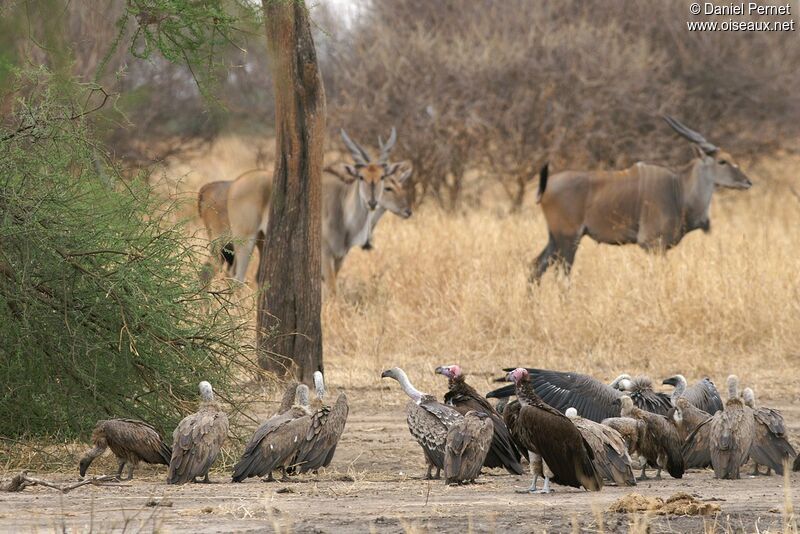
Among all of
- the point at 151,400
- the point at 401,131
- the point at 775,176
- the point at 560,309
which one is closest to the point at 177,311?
the point at 151,400

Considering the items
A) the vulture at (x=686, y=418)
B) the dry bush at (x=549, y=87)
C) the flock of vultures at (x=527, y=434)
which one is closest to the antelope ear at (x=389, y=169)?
the dry bush at (x=549, y=87)

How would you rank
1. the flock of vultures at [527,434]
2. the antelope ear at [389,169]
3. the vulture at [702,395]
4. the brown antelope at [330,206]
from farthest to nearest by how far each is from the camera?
the antelope ear at [389,169]
the brown antelope at [330,206]
the vulture at [702,395]
the flock of vultures at [527,434]

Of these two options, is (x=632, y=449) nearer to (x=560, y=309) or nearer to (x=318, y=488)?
(x=318, y=488)

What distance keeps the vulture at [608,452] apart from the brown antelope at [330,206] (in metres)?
7.12

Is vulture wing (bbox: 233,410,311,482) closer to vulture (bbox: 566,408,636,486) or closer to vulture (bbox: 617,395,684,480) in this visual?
vulture (bbox: 566,408,636,486)

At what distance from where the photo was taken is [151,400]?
318 inches

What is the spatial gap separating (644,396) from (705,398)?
2.10ft

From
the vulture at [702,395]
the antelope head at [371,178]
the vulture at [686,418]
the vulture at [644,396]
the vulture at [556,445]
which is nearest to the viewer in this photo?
the vulture at [556,445]

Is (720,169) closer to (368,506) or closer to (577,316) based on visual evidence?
(577,316)

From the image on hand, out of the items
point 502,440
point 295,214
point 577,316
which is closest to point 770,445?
point 502,440

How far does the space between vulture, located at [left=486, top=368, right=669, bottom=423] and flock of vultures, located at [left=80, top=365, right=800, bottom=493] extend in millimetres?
410

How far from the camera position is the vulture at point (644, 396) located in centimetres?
867

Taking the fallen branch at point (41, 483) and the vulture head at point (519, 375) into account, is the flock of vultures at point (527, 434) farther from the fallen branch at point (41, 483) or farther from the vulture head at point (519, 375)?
the fallen branch at point (41, 483)

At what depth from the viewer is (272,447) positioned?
7266 millimetres
